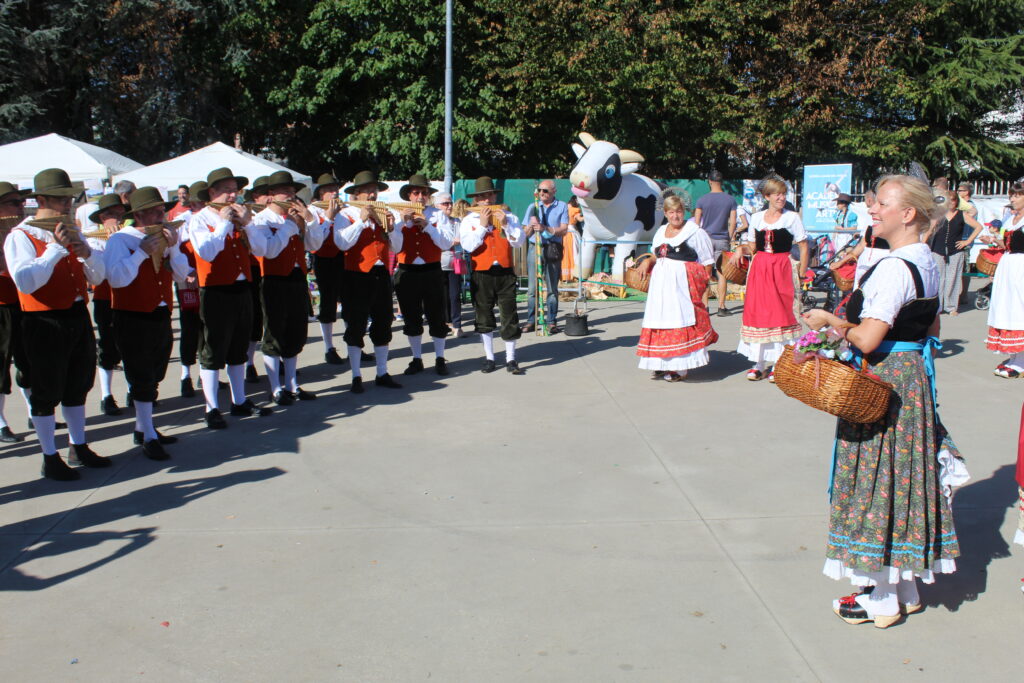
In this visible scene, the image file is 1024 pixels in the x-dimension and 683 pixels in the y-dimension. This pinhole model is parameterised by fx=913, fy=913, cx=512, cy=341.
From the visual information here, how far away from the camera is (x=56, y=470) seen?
5719mm

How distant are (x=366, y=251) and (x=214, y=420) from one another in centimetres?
210

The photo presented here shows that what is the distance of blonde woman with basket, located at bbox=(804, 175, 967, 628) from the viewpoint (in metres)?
3.58

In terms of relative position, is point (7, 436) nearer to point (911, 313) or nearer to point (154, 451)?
point (154, 451)

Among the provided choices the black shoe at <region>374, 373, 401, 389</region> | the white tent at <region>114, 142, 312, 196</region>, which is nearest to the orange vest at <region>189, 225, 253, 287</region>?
the black shoe at <region>374, 373, 401, 389</region>

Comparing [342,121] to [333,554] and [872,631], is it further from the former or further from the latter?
[872,631]

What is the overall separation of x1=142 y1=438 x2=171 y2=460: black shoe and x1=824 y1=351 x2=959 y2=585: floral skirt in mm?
4417

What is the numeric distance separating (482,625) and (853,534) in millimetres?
1566

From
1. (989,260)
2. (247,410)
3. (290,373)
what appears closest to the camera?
(247,410)

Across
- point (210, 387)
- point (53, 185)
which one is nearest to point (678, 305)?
point (210, 387)

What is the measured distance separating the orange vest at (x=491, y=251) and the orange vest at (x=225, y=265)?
2.51 m

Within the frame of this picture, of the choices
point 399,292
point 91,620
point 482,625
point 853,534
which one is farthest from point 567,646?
point 399,292

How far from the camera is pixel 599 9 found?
769 inches

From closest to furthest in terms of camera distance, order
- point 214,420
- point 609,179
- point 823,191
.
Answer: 1. point 214,420
2. point 609,179
3. point 823,191

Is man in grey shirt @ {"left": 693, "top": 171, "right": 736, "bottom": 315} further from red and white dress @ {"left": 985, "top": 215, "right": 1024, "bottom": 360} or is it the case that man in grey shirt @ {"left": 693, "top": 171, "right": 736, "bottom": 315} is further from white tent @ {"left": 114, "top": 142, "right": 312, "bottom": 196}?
white tent @ {"left": 114, "top": 142, "right": 312, "bottom": 196}
